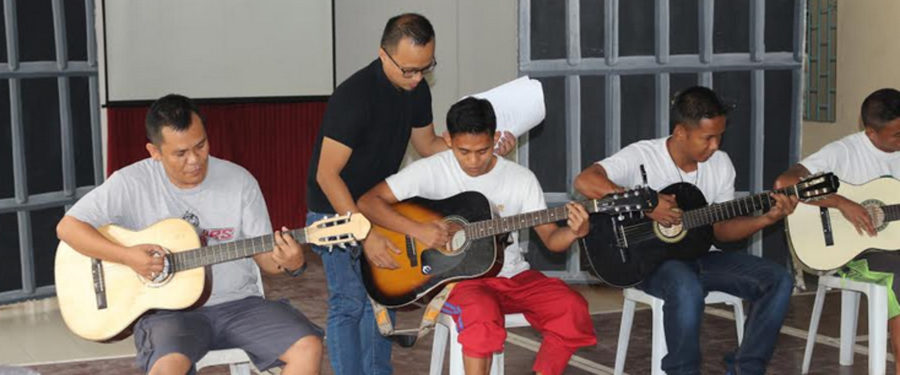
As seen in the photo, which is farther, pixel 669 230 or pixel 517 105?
pixel 517 105

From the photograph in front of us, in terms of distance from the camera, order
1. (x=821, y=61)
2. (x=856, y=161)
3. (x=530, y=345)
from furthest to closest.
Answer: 1. (x=821, y=61)
2. (x=530, y=345)
3. (x=856, y=161)

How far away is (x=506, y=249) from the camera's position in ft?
14.0

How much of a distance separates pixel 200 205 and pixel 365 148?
604 millimetres

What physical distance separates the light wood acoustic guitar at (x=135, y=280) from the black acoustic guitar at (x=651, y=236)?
3.43 feet

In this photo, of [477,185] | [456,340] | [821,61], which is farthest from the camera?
[821,61]

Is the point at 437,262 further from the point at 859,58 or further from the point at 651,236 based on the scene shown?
the point at 859,58

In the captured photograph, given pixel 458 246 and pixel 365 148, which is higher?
pixel 365 148

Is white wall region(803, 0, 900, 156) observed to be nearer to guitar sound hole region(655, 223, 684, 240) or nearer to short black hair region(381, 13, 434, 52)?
guitar sound hole region(655, 223, 684, 240)

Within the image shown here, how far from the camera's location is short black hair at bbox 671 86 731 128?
4.34 metres

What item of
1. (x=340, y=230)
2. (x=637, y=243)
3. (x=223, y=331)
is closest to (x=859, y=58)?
(x=637, y=243)

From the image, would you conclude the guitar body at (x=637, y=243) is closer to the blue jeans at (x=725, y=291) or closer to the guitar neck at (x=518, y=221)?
the blue jeans at (x=725, y=291)

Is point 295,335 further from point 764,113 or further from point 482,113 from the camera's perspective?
point 764,113

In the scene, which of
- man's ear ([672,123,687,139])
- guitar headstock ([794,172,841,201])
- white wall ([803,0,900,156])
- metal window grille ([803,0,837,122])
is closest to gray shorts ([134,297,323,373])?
man's ear ([672,123,687,139])

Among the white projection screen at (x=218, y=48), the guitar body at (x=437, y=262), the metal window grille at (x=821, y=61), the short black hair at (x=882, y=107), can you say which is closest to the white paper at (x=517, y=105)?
the guitar body at (x=437, y=262)
